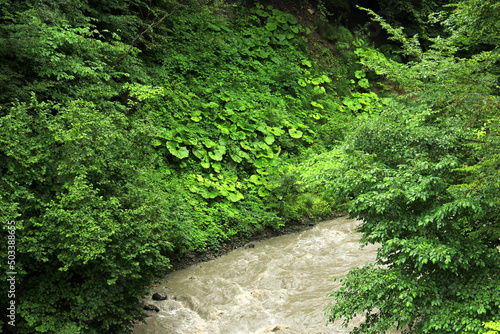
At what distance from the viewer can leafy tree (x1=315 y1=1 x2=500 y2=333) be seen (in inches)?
156

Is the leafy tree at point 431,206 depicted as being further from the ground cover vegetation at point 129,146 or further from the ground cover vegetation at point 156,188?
the ground cover vegetation at point 129,146

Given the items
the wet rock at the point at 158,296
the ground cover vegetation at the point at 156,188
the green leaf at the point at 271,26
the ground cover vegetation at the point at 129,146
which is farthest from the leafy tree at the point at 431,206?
the green leaf at the point at 271,26

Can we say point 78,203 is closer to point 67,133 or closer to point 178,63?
point 67,133

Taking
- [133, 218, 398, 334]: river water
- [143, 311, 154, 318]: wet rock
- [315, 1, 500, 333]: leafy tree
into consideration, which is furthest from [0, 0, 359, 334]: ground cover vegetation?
[315, 1, 500, 333]: leafy tree

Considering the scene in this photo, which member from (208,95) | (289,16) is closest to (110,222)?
(208,95)

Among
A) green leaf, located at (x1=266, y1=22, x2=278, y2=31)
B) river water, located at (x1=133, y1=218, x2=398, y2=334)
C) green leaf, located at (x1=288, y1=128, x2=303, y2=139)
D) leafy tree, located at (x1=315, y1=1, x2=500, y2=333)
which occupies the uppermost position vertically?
green leaf, located at (x1=266, y1=22, x2=278, y2=31)

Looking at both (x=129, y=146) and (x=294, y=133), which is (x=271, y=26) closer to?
(x=294, y=133)

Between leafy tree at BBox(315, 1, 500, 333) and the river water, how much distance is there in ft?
5.46

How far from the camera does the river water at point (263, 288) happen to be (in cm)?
611

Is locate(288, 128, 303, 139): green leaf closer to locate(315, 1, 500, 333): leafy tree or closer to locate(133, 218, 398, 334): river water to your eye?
locate(133, 218, 398, 334): river water

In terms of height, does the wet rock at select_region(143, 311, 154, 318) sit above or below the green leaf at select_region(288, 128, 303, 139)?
below

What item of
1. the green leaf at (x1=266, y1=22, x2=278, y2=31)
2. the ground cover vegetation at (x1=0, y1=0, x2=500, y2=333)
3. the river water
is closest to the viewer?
the ground cover vegetation at (x1=0, y1=0, x2=500, y2=333)

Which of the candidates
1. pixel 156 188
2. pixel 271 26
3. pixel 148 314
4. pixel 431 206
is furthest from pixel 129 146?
pixel 271 26

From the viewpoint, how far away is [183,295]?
22.9 feet
